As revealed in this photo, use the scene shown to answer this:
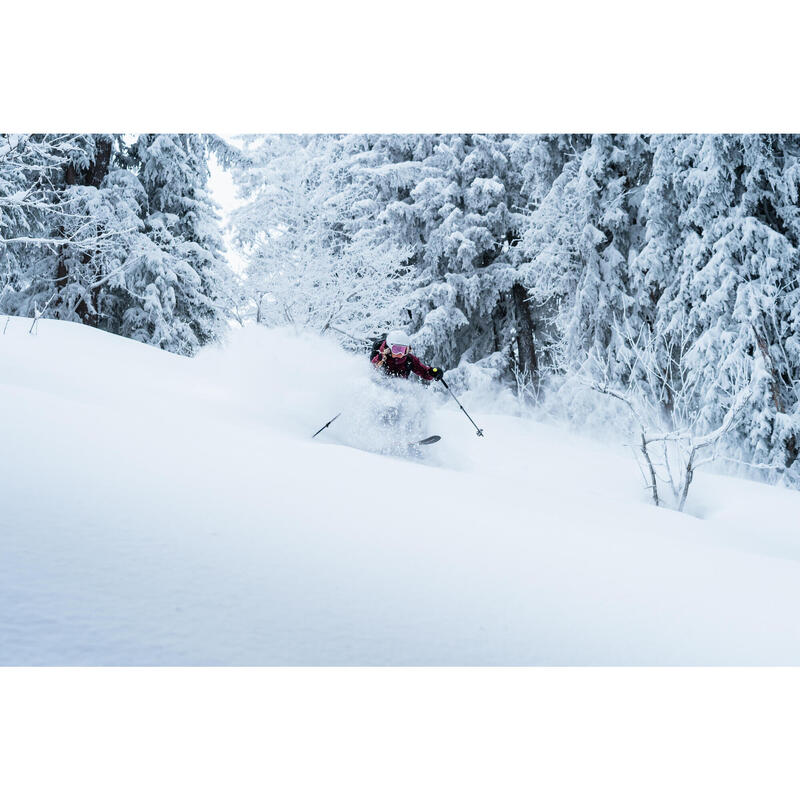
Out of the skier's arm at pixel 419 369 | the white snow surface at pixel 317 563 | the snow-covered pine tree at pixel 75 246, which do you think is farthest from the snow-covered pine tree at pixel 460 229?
the white snow surface at pixel 317 563

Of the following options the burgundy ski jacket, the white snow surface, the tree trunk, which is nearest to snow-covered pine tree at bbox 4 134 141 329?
the burgundy ski jacket

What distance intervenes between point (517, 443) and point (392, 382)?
2921mm

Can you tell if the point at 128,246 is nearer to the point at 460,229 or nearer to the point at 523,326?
the point at 460,229

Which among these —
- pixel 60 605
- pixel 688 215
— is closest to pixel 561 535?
pixel 60 605

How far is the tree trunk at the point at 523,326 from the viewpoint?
1136 cm

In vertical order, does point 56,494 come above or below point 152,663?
above

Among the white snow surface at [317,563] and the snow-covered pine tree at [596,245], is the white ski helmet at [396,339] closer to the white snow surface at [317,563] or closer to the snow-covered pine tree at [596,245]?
the white snow surface at [317,563]

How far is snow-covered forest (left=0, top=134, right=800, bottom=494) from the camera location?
18.9ft

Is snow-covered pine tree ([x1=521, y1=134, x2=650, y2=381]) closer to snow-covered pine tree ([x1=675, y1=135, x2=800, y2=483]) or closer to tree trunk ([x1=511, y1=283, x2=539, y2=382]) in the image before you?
snow-covered pine tree ([x1=675, y1=135, x2=800, y2=483])

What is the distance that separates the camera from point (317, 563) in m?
1.96

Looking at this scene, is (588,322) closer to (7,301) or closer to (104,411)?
(104,411)

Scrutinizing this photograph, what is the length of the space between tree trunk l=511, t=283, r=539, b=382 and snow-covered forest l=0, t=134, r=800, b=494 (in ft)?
0.13

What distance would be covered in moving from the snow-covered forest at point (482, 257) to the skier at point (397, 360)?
1556mm

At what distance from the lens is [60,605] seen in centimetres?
158
